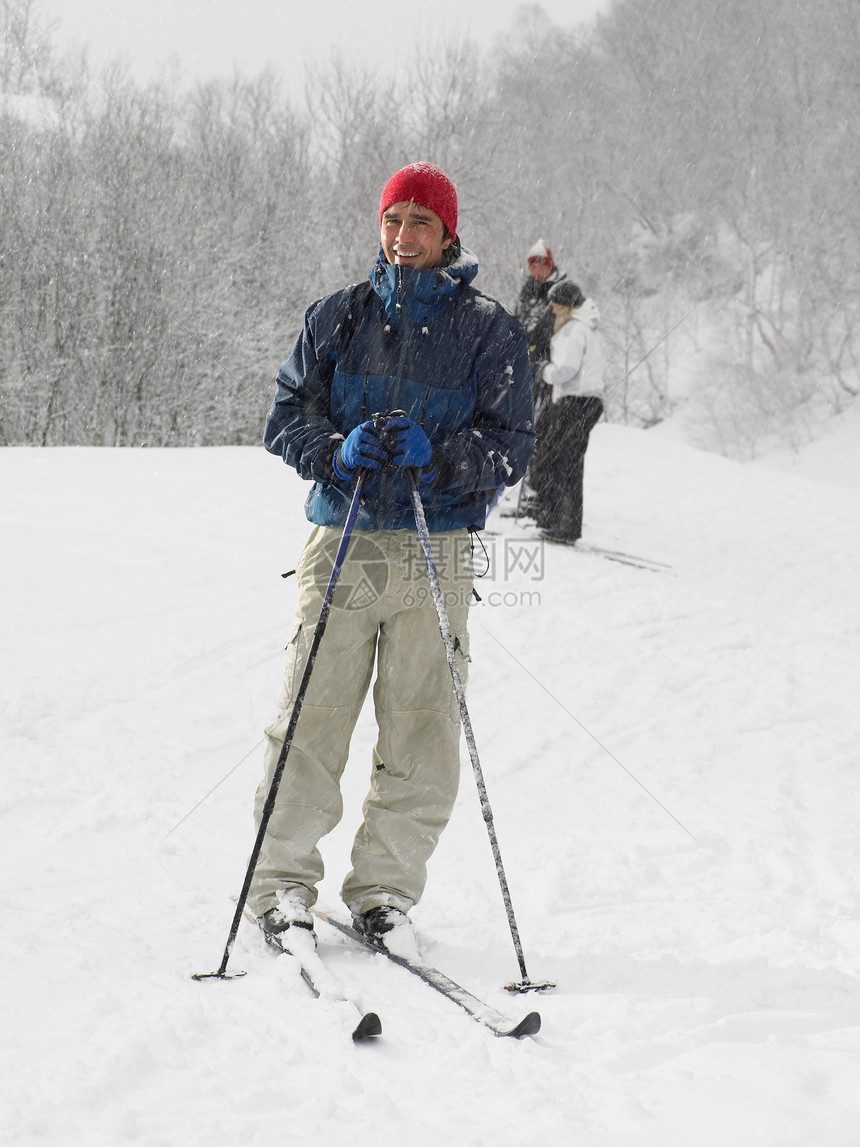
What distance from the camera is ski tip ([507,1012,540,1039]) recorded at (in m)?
1.97

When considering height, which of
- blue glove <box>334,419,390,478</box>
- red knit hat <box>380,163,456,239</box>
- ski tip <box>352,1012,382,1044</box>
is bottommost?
ski tip <box>352,1012,382,1044</box>

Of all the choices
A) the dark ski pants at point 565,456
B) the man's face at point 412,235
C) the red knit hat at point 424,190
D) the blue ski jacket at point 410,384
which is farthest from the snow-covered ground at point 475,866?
the red knit hat at point 424,190

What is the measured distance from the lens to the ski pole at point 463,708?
7.39ft

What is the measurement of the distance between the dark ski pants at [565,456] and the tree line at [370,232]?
14.2 m

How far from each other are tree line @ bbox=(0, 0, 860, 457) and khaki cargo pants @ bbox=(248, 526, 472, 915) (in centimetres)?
1964

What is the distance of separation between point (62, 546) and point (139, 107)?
23526 mm

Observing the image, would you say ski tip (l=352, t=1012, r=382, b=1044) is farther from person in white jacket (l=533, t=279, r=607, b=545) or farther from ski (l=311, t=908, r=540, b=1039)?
person in white jacket (l=533, t=279, r=607, b=545)

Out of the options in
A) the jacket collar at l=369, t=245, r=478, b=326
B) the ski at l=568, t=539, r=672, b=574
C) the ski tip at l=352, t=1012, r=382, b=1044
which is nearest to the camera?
the ski tip at l=352, t=1012, r=382, b=1044

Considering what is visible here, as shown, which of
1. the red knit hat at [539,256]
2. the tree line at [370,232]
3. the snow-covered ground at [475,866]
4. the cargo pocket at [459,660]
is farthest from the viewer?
the tree line at [370,232]

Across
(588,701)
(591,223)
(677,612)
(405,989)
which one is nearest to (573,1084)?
(405,989)

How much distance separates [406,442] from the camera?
2.31 m

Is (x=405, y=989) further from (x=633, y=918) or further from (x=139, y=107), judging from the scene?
(x=139, y=107)

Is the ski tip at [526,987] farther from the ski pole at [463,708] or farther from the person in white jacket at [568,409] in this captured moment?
the person in white jacket at [568,409]

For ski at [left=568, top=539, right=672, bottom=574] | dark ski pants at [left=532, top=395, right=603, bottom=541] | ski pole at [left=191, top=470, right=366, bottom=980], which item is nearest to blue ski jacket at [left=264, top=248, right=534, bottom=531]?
ski pole at [left=191, top=470, right=366, bottom=980]
